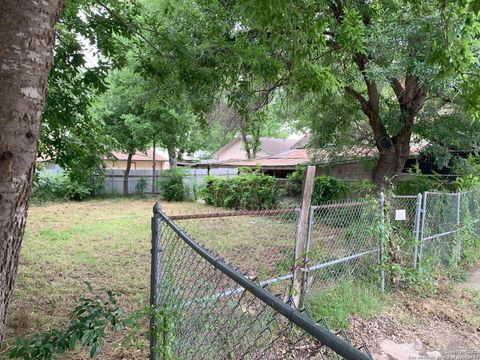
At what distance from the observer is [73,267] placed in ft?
20.5

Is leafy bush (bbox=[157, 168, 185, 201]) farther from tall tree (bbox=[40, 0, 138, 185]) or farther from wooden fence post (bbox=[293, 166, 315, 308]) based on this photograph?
wooden fence post (bbox=[293, 166, 315, 308])

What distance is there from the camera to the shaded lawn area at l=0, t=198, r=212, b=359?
4.15 meters

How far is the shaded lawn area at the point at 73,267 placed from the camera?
4148 millimetres

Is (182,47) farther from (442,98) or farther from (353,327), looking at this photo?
(442,98)

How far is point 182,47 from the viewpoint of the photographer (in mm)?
5047

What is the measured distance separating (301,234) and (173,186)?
47.7 ft

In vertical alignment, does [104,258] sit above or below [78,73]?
below

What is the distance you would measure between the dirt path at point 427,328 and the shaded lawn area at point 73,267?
8.22 feet

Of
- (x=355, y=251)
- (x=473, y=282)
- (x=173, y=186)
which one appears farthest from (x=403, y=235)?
(x=173, y=186)

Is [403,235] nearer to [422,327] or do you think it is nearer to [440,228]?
[440,228]

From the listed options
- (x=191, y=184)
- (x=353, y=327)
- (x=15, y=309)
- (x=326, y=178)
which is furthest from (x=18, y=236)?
(x=191, y=184)

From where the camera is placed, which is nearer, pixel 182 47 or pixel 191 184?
pixel 182 47

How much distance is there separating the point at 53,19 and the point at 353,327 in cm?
398

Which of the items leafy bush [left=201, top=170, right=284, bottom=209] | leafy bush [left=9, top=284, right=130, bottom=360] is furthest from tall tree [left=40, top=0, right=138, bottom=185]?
leafy bush [left=201, top=170, right=284, bottom=209]
